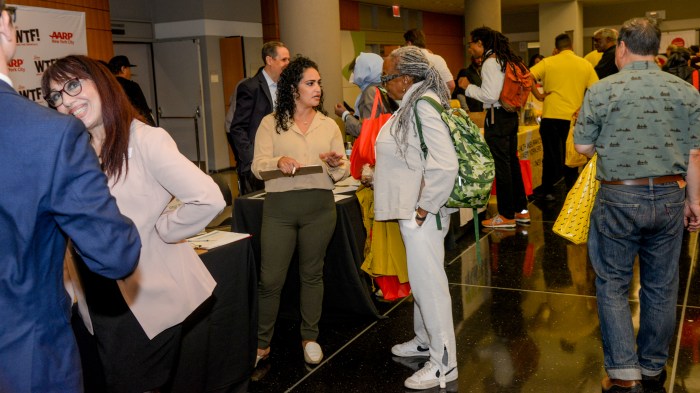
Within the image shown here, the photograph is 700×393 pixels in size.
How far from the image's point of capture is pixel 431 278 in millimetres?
2953

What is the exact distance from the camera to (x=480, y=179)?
289 cm

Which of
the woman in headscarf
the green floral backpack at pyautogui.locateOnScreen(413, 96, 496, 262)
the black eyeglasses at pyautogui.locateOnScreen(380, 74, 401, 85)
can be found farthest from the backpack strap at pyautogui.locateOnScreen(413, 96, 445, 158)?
the woman in headscarf

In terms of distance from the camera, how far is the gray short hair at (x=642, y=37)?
2.73 metres

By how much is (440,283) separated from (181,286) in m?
1.28

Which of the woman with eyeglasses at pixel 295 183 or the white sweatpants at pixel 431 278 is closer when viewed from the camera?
the white sweatpants at pixel 431 278

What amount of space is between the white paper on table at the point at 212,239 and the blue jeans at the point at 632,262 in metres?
1.61

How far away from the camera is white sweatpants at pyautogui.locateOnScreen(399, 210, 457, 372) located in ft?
9.59

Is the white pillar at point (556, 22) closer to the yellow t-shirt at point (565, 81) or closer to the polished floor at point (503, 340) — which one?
the yellow t-shirt at point (565, 81)

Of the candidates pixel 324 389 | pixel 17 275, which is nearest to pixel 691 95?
pixel 324 389

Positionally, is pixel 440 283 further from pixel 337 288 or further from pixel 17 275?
pixel 17 275

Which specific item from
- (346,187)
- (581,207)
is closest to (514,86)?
(346,187)

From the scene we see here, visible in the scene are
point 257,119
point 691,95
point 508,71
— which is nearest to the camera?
point 691,95

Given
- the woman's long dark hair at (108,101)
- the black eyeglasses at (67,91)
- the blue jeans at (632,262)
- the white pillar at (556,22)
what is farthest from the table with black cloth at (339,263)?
Result: the white pillar at (556,22)

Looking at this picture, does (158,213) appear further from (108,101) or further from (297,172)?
(297,172)
